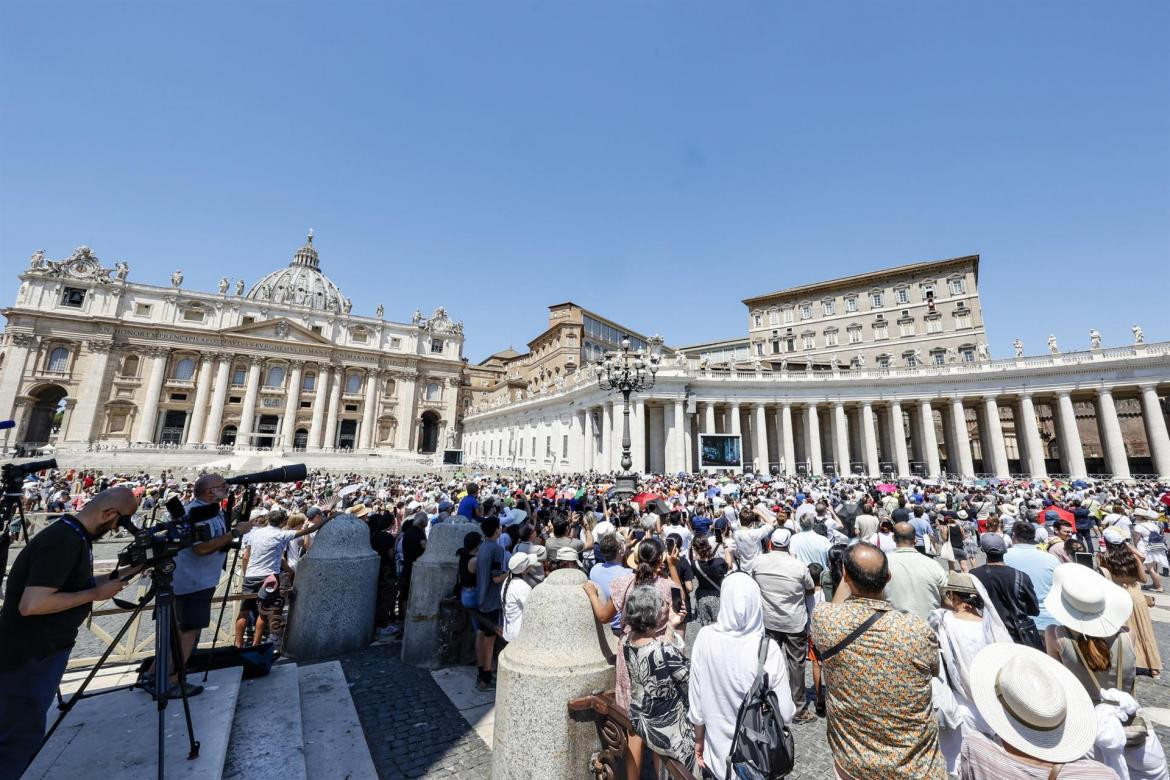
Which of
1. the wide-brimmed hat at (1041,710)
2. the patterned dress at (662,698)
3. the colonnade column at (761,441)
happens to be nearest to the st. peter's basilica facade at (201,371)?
the colonnade column at (761,441)

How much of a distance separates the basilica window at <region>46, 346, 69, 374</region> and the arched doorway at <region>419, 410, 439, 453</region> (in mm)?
35143

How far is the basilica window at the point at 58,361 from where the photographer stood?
4522 centimetres

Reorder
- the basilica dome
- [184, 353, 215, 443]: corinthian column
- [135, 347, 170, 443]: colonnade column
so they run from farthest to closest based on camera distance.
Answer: the basilica dome, [184, 353, 215, 443]: corinthian column, [135, 347, 170, 443]: colonnade column

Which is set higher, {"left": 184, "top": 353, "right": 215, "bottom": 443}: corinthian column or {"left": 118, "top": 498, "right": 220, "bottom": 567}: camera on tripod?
{"left": 184, "top": 353, "right": 215, "bottom": 443}: corinthian column

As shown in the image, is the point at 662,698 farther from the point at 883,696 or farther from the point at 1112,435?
the point at 1112,435

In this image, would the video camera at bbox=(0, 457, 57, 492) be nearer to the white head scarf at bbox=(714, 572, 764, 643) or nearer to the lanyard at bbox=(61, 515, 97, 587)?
the lanyard at bbox=(61, 515, 97, 587)

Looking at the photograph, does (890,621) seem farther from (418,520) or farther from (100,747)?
(418,520)

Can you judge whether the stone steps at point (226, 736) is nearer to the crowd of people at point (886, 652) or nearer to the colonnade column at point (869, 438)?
the crowd of people at point (886, 652)

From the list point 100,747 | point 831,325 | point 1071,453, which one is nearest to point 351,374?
point 831,325

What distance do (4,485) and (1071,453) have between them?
4448 centimetres

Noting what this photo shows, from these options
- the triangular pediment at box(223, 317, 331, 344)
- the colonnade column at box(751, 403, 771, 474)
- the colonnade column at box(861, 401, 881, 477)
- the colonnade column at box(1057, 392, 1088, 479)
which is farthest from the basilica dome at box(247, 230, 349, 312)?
the colonnade column at box(1057, 392, 1088, 479)

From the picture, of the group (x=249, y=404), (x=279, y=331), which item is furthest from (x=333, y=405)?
(x=279, y=331)

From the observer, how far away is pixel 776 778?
223 centimetres

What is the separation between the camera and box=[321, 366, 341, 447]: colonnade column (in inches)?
2101
